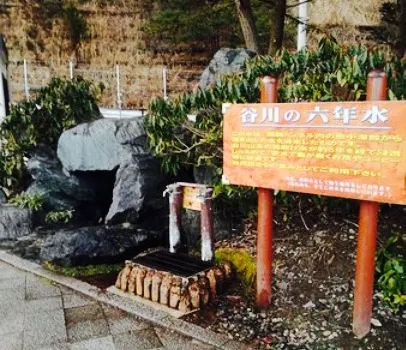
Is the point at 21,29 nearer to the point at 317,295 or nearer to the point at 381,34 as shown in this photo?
the point at 381,34

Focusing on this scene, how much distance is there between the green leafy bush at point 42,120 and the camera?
7.35m

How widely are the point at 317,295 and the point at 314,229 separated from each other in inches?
35.5

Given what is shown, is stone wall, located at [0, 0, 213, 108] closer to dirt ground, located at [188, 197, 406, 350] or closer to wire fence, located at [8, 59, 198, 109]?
wire fence, located at [8, 59, 198, 109]

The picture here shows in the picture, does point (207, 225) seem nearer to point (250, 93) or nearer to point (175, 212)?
point (175, 212)

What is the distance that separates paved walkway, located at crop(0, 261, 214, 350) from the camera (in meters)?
3.46

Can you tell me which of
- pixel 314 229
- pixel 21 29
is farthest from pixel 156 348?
pixel 21 29

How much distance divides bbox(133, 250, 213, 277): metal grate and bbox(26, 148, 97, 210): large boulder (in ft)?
8.47

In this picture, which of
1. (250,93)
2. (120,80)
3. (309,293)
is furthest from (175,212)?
(120,80)

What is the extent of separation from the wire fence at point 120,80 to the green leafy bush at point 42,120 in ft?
24.7

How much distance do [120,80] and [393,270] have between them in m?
14.4

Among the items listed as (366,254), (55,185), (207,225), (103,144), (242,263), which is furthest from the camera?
(55,185)

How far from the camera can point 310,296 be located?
3885 millimetres

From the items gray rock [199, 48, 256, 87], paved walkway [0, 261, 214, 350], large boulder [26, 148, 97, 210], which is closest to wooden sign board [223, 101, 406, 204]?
paved walkway [0, 261, 214, 350]

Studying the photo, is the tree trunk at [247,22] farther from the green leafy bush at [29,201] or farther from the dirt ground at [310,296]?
the green leafy bush at [29,201]
